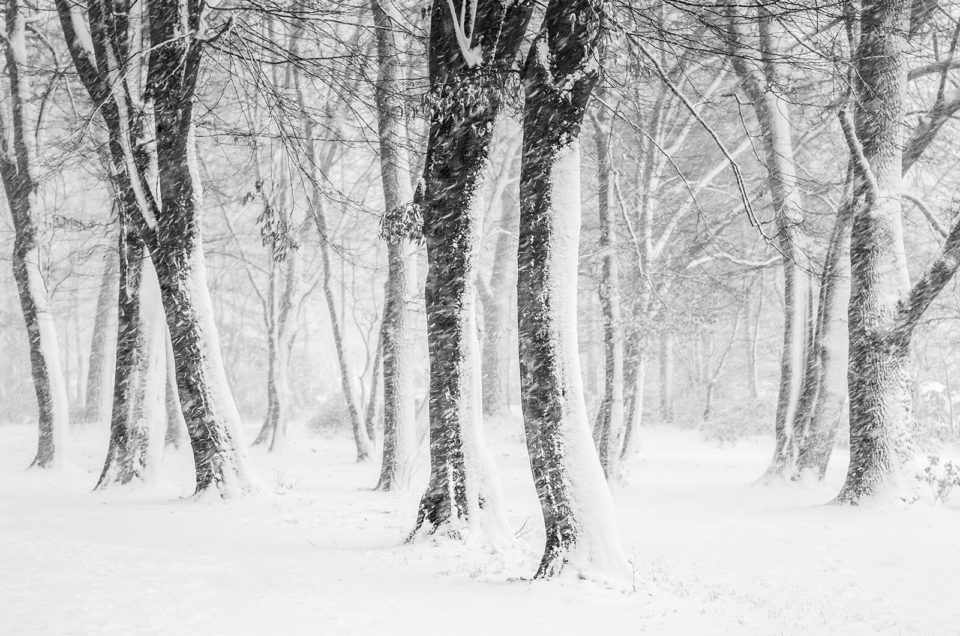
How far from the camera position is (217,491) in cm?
875

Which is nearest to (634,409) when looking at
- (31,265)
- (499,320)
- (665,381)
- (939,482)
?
(499,320)

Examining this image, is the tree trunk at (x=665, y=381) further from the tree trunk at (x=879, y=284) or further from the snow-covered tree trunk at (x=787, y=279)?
the tree trunk at (x=879, y=284)

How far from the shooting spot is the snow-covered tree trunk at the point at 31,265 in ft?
45.4

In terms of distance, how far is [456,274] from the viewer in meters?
6.85

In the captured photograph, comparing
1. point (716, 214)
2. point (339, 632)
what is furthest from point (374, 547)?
point (716, 214)

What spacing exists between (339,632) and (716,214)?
1995cm

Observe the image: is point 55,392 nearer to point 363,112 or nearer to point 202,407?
point 202,407

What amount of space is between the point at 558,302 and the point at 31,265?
12.9 m

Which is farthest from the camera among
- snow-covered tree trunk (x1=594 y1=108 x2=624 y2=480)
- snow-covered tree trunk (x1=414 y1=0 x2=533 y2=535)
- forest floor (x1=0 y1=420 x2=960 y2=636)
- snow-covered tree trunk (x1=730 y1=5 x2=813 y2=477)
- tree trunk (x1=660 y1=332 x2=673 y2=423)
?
tree trunk (x1=660 y1=332 x2=673 y2=423)

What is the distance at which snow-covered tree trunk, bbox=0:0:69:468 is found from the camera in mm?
13844

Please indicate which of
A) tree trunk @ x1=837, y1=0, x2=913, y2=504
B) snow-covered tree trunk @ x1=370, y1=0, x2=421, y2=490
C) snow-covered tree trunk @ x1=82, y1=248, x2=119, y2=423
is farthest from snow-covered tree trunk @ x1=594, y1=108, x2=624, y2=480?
snow-covered tree trunk @ x1=82, y1=248, x2=119, y2=423

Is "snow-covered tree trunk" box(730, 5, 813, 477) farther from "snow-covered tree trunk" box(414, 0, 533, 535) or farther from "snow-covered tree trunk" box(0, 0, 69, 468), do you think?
"snow-covered tree trunk" box(0, 0, 69, 468)

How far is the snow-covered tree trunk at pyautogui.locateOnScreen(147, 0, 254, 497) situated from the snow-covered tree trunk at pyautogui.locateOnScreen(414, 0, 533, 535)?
3.37 m

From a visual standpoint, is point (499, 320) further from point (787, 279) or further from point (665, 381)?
point (665, 381)
